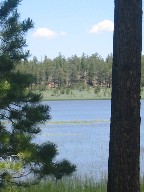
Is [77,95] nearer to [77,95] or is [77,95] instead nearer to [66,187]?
[77,95]

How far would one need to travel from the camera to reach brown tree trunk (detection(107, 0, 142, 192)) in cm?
537

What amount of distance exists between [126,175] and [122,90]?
951 mm

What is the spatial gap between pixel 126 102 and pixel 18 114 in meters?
4.20

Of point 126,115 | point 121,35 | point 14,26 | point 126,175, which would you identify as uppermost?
point 14,26

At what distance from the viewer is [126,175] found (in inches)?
211

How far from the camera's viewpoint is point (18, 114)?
9227 millimetres

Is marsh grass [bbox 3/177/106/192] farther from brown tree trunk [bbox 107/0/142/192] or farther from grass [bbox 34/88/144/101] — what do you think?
grass [bbox 34/88/144/101]

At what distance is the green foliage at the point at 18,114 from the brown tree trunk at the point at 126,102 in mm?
2756

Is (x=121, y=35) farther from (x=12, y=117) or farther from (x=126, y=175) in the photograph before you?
(x=12, y=117)

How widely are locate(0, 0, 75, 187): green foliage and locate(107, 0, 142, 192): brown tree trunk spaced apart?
109 inches

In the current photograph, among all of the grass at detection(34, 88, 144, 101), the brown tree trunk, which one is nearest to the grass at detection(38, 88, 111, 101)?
the grass at detection(34, 88, 144, 101)

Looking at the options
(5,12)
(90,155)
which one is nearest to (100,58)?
(90,155)

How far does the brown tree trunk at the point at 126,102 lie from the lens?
5.37m

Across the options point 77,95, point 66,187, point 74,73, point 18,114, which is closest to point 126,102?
point 18,114
